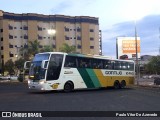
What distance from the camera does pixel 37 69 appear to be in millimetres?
27281

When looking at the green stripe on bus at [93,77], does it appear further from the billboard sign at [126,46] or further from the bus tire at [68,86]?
the billboard sign at [126,46]

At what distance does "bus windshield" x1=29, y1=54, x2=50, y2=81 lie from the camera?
27034mm

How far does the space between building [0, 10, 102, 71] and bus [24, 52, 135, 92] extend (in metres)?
70.1

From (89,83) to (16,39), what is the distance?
78795mm

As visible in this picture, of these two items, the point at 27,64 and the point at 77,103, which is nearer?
the point at 77,103

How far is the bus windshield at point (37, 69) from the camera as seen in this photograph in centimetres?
2703

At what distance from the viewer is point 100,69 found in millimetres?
32469

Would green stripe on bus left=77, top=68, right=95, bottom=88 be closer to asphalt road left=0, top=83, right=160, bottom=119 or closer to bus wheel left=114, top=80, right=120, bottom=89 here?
bus wheel left=114, top=80, right=120, bottom=89

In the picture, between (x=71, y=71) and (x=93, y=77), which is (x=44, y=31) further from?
(x=71, y=71)

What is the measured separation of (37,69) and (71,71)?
318 centimetres

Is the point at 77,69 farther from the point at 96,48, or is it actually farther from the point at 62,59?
the point at 96,48

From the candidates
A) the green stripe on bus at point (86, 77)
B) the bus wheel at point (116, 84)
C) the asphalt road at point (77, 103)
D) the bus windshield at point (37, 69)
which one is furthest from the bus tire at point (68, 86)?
the bus wheel at point (116, 84)

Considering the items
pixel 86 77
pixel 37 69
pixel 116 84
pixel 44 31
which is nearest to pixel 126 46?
pixel 116 84

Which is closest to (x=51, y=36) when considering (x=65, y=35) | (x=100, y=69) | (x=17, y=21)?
(x=65, y=35)
